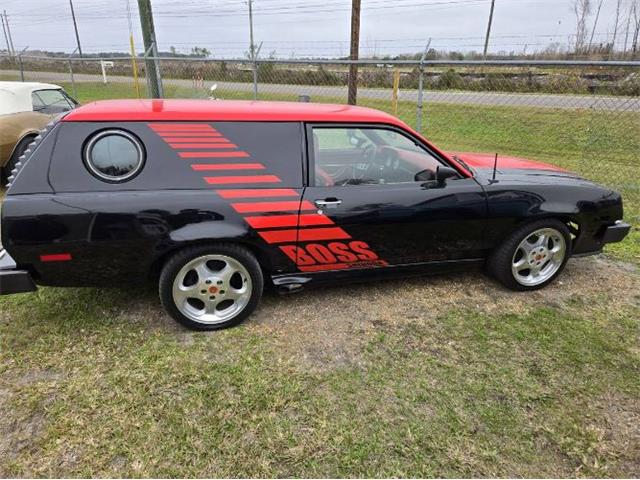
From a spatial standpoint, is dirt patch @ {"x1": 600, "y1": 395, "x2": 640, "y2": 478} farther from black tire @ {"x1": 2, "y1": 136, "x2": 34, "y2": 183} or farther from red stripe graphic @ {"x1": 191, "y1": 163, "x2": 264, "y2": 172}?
black tire @ {"x1": 2, "y1": 136, "x2": 34, "y2": 183}

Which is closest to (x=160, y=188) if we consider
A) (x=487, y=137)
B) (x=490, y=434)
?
(x=490, y=434)

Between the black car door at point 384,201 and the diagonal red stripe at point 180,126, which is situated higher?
the diagonal red stripe at point 180,126

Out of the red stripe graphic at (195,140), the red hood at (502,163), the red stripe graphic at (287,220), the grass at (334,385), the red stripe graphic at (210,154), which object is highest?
the red stripe graphic at (195,140)

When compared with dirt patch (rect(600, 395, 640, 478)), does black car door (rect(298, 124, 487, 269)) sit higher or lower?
higher

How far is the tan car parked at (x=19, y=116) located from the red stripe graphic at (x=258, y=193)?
504cm

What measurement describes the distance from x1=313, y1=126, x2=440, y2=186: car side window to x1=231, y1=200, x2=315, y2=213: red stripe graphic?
29cm

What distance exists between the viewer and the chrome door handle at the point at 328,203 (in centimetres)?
313

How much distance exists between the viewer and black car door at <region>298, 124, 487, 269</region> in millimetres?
3223

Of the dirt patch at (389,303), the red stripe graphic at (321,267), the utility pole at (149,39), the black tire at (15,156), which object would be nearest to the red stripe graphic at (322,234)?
the red stripe graphic at (321,267)

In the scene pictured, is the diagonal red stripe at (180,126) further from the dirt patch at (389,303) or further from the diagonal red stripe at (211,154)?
the dirt patch at (389,303)

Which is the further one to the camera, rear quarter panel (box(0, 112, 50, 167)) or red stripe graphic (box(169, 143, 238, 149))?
rear quarter panel (box(0, 112, 50, 167))

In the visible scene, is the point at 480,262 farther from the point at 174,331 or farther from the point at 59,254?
the point at 59,254

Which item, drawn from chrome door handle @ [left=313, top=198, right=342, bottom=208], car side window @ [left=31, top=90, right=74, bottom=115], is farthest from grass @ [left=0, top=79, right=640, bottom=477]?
car side window @ [left=31, top=90, right=74, bottom=115]

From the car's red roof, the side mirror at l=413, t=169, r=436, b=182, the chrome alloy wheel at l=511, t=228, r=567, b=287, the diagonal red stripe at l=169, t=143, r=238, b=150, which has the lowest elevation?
the chrome alloy wheel at l=511, t=228, r=567, b=287
